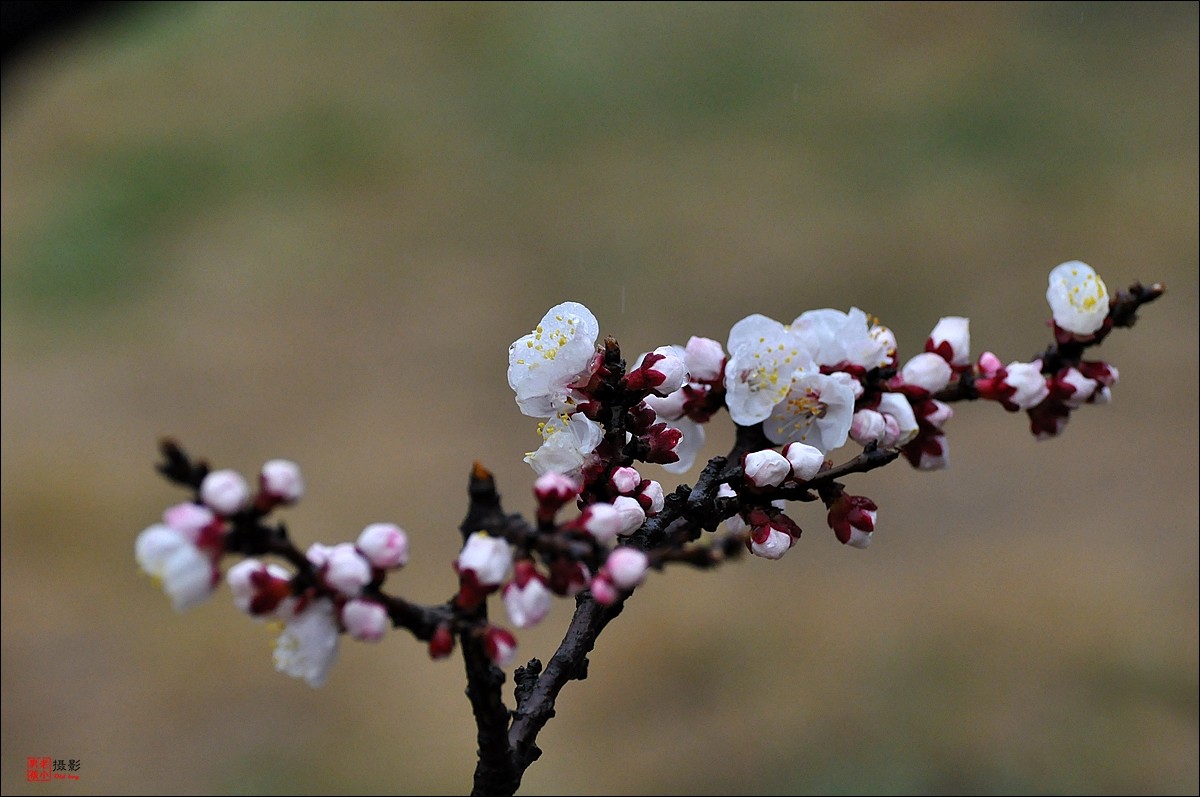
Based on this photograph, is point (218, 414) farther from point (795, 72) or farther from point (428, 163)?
point (795, 72)

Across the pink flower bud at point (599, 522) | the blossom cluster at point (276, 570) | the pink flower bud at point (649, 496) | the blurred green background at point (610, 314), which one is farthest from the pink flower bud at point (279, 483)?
the blurred green background at point (610, 314)

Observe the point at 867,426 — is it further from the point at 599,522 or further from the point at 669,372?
the point at 599,522

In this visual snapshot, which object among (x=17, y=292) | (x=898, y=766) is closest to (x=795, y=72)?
(x=898, y=766)

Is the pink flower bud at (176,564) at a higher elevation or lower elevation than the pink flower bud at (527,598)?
higher

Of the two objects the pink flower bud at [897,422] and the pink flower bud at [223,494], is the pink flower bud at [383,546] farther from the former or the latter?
the pink flower bud at [897,422]

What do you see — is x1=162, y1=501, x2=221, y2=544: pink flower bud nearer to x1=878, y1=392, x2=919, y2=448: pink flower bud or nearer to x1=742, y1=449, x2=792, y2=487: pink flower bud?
x1=742, y1=449, x2=792, y2=487: pink flower bud

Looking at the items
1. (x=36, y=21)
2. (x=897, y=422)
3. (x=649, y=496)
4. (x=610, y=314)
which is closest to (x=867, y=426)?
(x=897, y=422)
